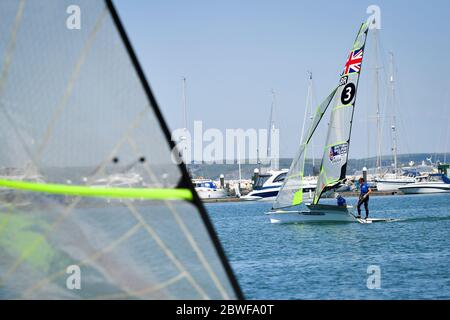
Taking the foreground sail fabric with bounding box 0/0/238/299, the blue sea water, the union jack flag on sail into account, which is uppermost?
the union jack flag on sail

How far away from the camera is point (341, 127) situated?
31.5 metres

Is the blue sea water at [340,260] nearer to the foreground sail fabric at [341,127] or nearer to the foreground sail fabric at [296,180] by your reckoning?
the foreground sail fabric at [296,180]

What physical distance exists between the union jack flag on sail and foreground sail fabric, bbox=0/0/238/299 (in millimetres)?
26872

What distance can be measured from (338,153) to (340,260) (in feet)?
42.5

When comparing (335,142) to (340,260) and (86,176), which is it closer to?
(340,260)

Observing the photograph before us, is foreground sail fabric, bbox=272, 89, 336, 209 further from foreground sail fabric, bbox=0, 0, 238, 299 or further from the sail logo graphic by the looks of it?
foreground sail fabric, bbox=0, 0, 238, 299

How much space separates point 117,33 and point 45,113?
1.06m

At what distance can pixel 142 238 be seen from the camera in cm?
470

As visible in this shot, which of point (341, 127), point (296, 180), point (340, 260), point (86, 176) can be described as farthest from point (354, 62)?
point (86, 176)

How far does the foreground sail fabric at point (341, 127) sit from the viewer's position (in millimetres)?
31359

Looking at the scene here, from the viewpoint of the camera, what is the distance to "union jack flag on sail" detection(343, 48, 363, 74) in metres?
31.8

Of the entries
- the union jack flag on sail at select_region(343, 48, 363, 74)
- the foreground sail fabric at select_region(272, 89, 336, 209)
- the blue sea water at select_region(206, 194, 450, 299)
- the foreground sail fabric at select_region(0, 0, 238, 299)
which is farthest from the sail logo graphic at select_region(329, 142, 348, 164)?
the foreground sail fabric at select_region(0, 0, 238, 299)

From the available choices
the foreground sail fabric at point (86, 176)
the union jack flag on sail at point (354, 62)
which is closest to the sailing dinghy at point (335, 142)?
the union jack flag on sail at point (354, 62)

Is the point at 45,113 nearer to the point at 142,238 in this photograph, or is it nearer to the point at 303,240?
the point at 142,238
